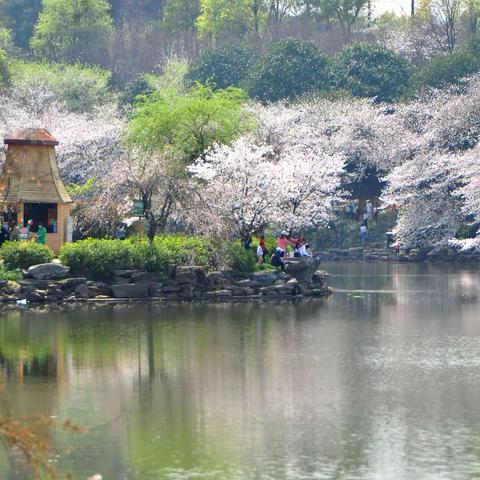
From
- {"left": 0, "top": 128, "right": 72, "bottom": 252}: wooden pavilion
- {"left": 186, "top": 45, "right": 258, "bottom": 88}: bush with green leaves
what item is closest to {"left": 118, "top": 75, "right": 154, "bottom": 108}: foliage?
{"left": 186, "top": 45, "right": 258, "bottom": 88}: bush with green leaves

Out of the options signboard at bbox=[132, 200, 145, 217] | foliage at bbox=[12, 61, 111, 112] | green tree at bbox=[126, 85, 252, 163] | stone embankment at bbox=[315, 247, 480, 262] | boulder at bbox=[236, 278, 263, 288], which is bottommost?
boulder at bbox=[236, 278, 263, 288]

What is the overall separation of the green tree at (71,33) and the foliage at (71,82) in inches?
599

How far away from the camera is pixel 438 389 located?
114 feet

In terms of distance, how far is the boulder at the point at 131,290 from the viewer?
54469mm

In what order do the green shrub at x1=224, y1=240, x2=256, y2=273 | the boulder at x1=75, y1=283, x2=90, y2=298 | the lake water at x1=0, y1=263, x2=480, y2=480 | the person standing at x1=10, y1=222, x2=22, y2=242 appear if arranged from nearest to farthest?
the lake water at x1=0, y1=263, x2=480, y2=480, the boulder at x1=75, y1=283, x2=90, y2=298, the green shrub at x1=224, y1=240, x2=256, y2=273, the person standing at x1=10, y1=222, x2=22, y2=242

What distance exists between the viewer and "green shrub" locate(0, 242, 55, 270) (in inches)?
2136

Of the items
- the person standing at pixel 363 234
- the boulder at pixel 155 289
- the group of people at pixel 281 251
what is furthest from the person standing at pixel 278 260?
the person standing at pixel 363 234

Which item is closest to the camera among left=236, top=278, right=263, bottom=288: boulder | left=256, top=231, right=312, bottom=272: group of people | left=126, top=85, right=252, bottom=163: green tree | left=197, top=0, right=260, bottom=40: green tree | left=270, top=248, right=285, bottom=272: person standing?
left=236, top=278, right=263, bottom=288: boulder

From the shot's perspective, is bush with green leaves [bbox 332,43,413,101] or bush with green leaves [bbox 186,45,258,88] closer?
bush with green leaves [bbox 332,43,413,101]

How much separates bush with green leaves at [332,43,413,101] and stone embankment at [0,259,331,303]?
44.2 metres

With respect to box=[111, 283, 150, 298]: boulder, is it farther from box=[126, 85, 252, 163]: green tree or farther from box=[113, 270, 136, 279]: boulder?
box=[126, 85, 252, 163]: green tree

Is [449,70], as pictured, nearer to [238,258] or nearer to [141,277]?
[238,258]

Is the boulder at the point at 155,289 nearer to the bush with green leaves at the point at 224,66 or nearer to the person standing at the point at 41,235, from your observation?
the person standing at the point at 41,235

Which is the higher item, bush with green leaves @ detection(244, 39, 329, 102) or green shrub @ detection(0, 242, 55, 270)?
bush with green leaves @ detection(244, 39, 329, 102)
